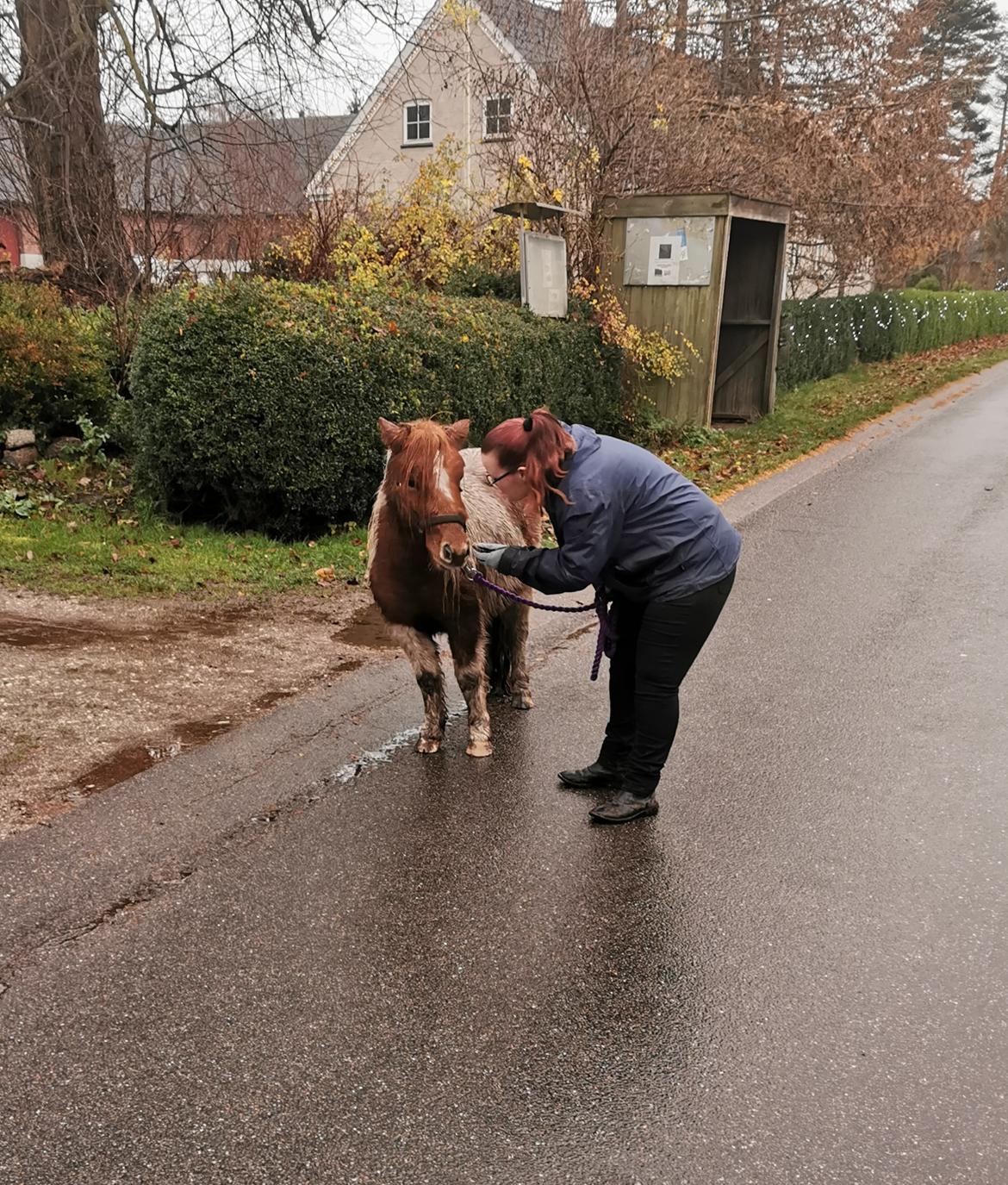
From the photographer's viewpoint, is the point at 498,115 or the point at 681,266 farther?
the point at 498,115

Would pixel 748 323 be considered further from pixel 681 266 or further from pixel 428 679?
pixel 428 679

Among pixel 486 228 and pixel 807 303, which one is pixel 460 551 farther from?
pixel 807 303

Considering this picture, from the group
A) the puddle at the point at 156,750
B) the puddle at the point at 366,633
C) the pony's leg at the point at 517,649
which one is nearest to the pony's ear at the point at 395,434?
the pony's leg at the point at 517,649

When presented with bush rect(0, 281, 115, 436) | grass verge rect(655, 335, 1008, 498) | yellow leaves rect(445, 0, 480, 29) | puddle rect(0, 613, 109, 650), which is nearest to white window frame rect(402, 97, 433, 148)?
grass verge rect(655, 335, 1008, 498)

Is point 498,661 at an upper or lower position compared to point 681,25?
lower

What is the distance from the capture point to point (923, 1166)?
8.31 feet

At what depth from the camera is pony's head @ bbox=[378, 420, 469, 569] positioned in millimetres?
3920

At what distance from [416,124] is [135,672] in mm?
29112

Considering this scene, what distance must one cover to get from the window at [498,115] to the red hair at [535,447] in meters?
10.4

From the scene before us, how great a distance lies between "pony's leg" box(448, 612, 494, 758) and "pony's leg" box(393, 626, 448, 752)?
0.11m

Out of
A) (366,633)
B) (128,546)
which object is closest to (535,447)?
(366,633)

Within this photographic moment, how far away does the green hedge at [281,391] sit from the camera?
24.8 ft

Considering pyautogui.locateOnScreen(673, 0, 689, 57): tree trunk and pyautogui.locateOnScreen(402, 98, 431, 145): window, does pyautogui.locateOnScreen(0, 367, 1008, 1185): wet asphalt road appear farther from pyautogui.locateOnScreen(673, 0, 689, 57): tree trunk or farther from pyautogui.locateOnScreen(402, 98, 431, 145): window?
pyautogui.locateOnScreen(402, 98, 431, 145): window

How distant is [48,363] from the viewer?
30.8 ft
